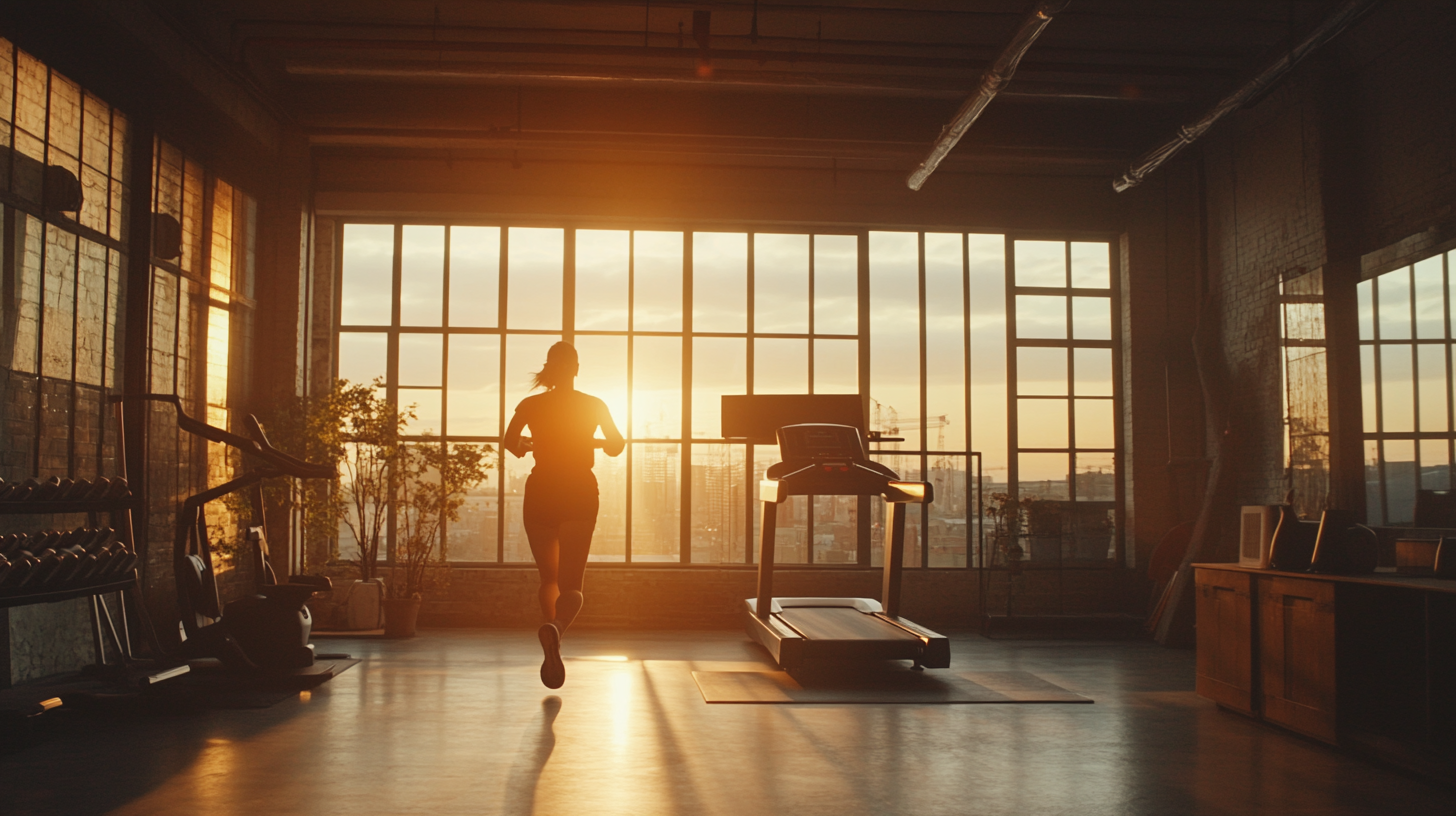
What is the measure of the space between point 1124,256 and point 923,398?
7.61 ft

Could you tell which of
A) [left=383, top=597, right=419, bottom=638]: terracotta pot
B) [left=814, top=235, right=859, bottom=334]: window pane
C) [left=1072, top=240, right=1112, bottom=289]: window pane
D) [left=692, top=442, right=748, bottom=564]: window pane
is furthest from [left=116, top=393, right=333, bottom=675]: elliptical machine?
[left=1072, top=240, right=1112, bottom=289]: window pane

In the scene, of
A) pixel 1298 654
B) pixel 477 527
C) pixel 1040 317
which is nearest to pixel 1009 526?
pixel 1040 317

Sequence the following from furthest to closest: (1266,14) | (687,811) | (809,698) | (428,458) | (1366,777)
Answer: (428,458)
(1266,14)
(809,698)
(1366,777)
(687,811)

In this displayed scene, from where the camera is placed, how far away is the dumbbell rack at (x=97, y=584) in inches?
158

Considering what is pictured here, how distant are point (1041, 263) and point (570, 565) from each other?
623cm

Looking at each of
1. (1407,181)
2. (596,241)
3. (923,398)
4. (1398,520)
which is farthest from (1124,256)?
(596,241)

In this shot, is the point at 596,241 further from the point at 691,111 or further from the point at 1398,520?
the point at 1398,520

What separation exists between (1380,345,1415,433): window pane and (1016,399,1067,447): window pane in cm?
314

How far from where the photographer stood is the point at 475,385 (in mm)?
8820

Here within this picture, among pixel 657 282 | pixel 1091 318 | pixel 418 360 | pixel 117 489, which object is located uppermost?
pixel 657 282

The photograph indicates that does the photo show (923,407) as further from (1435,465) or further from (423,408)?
(423,408)

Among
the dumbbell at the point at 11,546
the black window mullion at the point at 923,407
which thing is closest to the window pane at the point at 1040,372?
the black window mullion at the point at 923,407

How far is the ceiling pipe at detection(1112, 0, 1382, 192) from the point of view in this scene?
5762 millimetres

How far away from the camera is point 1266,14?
22.6 ft
